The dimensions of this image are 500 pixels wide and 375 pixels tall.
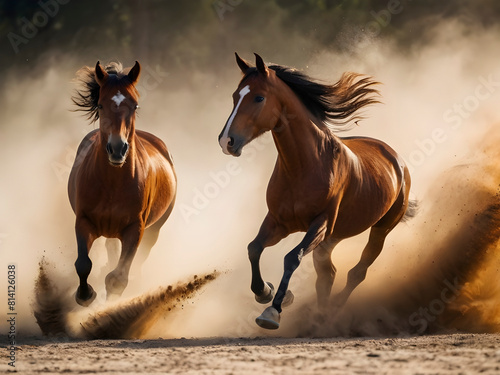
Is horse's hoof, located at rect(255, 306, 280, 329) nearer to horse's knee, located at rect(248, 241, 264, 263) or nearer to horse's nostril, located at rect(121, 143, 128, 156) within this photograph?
horse's knee, located at rect(248, 241, 264, 263)

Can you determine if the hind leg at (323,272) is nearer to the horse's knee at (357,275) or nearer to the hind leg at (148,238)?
the horse's knee at (357,275)

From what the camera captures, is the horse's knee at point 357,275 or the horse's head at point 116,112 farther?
the horse's knee at point 357,275

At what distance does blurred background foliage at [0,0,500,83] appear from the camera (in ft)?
48.8

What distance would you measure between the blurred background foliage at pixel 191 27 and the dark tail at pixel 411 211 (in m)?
5.79

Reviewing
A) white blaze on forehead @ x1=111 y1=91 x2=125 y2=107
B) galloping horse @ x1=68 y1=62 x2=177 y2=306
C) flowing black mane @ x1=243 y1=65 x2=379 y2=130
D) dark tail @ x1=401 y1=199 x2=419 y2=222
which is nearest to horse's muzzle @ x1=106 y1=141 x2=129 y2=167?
galloping horse @ x1=68 y1=62 x2=177 y2=306

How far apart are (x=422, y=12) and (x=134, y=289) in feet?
28.4

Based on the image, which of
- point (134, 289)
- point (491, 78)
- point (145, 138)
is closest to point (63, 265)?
point (134, 289)

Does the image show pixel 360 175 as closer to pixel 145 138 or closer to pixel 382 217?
pixel 382 217

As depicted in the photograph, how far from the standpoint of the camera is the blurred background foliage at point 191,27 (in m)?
14.9

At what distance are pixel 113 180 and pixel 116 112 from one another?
67cm

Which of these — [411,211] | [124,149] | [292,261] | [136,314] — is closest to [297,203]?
[292,261]

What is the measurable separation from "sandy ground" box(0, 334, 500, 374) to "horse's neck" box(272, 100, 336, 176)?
4.86 ft

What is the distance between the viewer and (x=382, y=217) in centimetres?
871

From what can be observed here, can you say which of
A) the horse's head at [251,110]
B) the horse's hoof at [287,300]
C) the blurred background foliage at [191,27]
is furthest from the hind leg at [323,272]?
the blurred background foliage at [191,27]
